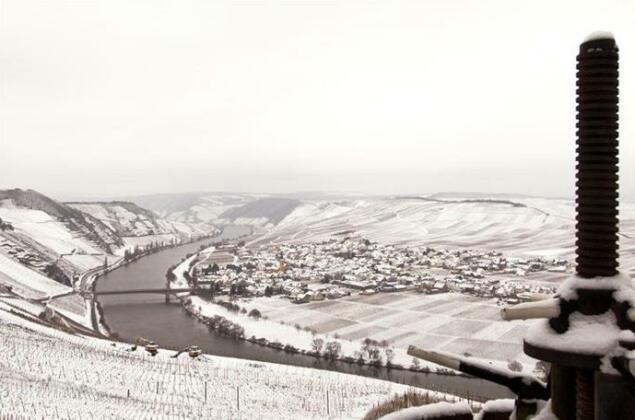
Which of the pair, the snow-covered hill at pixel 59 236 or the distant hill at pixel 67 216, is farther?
the distant hill at pixel 67 216

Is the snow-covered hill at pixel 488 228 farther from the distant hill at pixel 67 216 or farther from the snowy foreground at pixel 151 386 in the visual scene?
the snowy foreground at pixel 151 386

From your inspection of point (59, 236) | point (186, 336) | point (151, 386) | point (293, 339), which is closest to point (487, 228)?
point (293, 339)

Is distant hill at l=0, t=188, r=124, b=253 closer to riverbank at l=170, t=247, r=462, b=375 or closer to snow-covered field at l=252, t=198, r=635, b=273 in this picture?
snow-covered field at l=252, t=198, r=635, b=273

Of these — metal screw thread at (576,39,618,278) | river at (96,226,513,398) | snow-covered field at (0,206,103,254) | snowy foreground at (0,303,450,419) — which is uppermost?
metal screw thread at (576,39,618,278)

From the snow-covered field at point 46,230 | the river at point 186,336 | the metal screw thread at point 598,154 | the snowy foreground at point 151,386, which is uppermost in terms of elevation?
the metal screw thread at point 598,154

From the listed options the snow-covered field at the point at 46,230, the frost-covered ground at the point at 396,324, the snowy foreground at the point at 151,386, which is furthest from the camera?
the snow-covered field at the point at 46,230

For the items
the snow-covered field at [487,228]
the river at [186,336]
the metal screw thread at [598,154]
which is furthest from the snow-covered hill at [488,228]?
the metal screw thread at [598,154]

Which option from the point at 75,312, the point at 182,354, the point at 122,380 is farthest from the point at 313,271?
the point at 122,380

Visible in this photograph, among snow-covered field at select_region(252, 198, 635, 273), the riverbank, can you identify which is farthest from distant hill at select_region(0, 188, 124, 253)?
the riverbank
